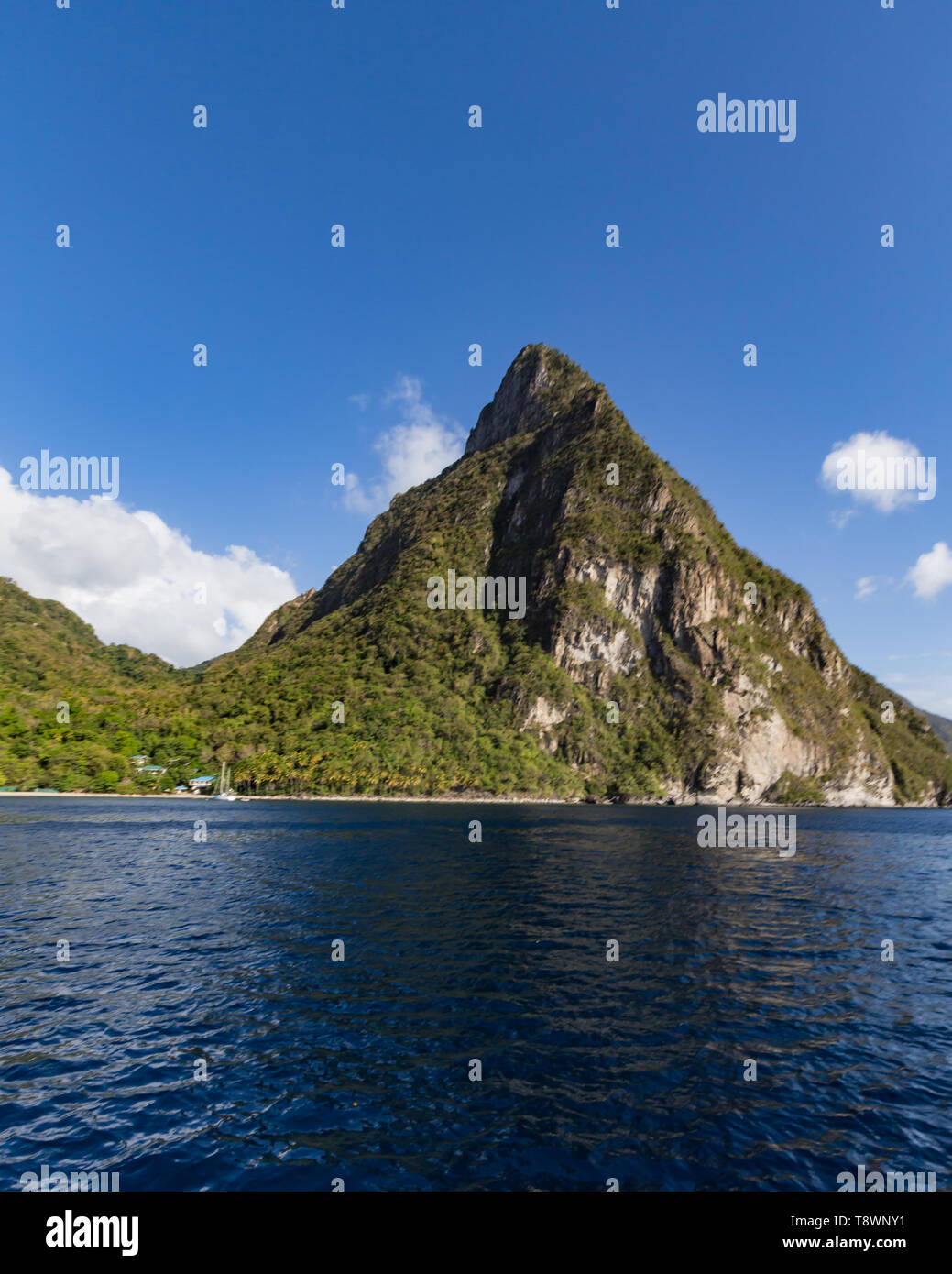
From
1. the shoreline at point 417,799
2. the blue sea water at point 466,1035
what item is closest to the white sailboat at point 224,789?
the shoreline at point 417,799

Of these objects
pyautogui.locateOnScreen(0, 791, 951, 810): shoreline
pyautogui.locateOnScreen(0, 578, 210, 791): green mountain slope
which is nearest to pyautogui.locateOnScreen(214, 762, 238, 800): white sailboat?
pyautogui.locateOnScreen(0, 791, 951, 810): shoreline

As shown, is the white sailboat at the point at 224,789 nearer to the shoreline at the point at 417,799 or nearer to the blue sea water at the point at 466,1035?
the shoreline at the point at 417,799

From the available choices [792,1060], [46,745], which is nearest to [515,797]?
[46,745]

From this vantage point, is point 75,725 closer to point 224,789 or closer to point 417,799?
point 224,789

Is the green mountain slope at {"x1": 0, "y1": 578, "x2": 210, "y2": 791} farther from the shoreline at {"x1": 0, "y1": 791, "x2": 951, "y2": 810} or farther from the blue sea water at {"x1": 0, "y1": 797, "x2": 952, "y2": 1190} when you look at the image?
the blue sea water at {"x1": 0, "y1": 797, "x2": 952, "y2": 1190}

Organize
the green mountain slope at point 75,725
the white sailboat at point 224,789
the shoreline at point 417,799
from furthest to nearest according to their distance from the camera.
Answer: the white sailboat at point 224,789
the green mountain slope at point 75,725
the shoreline at point 417,799
